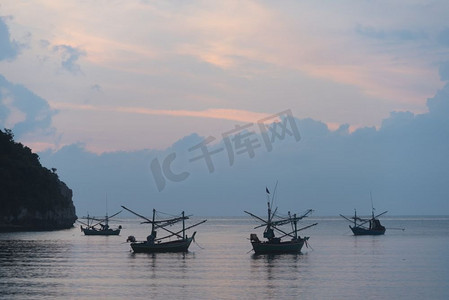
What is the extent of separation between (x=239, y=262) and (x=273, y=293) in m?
24.8

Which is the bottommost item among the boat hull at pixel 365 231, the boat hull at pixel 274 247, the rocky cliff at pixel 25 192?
the boat hull at pixel 274 247

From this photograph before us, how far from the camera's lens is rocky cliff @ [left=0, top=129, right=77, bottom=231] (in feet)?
454

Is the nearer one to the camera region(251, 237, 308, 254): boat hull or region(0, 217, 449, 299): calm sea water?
region(0, 217, 449, 299): calm sea water

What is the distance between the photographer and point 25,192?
145 meters

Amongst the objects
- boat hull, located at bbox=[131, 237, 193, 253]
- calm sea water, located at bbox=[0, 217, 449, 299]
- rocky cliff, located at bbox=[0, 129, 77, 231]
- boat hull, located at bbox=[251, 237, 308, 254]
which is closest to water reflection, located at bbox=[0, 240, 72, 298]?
calm sea water, located at bbox=[0, 217, 449, 299]

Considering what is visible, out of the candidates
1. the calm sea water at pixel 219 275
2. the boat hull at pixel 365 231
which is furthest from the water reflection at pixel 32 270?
the boat hull at pixel 365 231

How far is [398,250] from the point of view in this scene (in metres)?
92.7

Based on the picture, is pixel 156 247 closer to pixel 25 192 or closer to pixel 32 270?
pixel 32 270

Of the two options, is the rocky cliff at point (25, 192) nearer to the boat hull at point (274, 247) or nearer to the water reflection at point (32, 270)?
the water reflection at point (32, 270)

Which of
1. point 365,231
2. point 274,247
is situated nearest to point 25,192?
point 365,231

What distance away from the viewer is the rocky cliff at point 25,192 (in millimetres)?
138500

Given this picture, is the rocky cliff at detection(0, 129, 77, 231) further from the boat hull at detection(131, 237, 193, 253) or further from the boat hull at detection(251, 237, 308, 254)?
Answer: the boat hull at detection(251, 237, 308, 254)

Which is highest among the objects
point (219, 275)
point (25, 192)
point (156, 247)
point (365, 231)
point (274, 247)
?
point (25, 192)

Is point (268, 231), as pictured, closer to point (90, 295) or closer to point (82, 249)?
point (82, 249)
